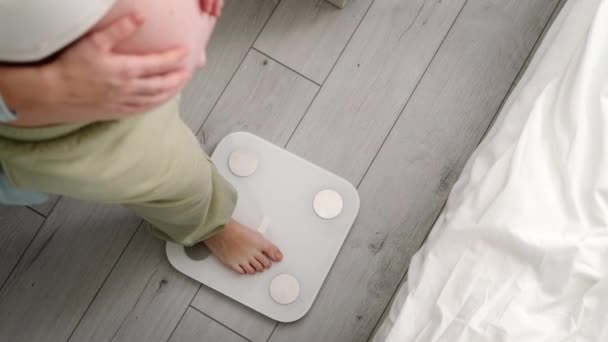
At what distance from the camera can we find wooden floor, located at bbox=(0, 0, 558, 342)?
1008mm

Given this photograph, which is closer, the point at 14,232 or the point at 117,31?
the point at 117,31

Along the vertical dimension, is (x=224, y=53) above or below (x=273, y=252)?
above

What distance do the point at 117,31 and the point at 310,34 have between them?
0.72m

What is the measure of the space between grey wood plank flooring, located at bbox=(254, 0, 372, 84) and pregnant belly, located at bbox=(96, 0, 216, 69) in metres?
0.59

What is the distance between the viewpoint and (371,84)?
1.07 metres

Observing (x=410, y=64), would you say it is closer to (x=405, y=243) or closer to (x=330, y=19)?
(x=330, y=19)

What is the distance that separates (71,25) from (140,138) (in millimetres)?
167

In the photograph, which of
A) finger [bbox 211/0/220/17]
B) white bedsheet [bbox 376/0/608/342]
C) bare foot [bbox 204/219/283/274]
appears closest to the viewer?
finger [bbox 211/0/220/17]

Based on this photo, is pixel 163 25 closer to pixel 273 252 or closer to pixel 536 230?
pixel 536 230

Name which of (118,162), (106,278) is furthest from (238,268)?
(118,162)

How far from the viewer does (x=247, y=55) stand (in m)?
1.08

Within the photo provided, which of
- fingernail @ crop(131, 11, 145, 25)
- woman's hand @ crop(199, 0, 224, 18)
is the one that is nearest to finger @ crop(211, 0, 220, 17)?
woman's hand @ crop(199, 0, 224, 18)

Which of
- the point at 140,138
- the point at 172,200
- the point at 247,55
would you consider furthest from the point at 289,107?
the point at 140,138

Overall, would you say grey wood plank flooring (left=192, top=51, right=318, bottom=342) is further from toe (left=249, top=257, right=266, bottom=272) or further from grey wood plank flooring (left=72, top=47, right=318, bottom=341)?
toe (left=249, top=257, right=266, bottom=272)
